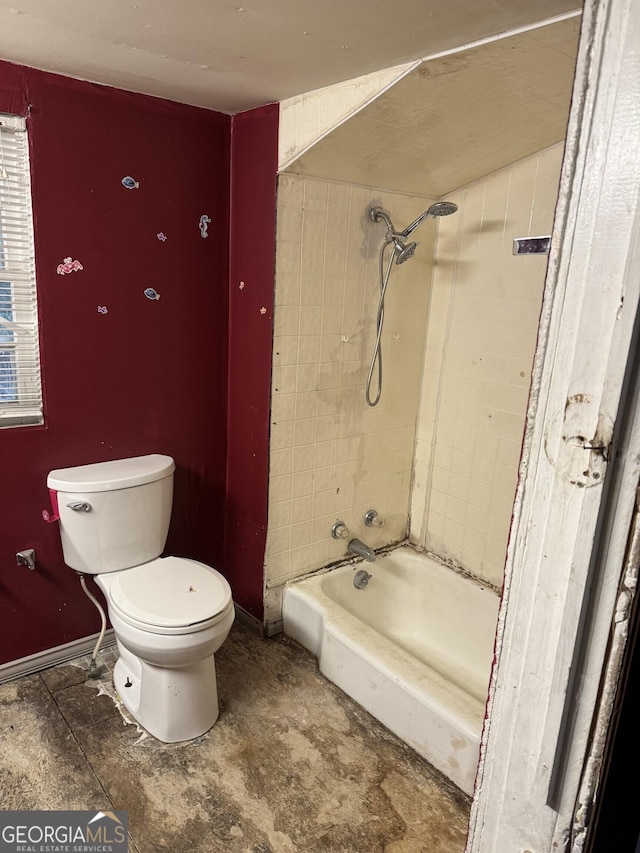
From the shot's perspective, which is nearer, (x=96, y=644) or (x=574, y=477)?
(x=574, y=477)

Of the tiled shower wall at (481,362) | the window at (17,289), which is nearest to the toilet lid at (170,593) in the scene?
the window at (17,289)

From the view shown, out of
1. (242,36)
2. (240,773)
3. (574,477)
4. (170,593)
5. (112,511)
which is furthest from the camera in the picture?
(112,511)

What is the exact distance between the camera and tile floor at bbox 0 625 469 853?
5.09 ft

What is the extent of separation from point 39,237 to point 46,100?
39 centimetres

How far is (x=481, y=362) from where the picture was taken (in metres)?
2.31

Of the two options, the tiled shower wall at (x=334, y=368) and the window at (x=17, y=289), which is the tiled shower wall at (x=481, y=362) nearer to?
the tiled shower wall at (x=334, y=368)

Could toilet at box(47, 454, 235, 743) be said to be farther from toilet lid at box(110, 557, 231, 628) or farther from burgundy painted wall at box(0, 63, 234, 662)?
burgundy painted wall at box(0, 63, 234, 662)

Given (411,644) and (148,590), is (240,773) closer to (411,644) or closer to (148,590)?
(148,590)

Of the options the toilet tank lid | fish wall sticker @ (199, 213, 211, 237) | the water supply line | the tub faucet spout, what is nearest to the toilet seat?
the water supply line

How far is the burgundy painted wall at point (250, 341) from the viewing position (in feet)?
6.75

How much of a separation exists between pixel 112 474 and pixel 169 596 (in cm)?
45

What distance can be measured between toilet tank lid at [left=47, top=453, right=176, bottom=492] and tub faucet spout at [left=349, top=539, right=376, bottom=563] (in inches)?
32.2

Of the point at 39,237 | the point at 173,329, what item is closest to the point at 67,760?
the point at 173,329

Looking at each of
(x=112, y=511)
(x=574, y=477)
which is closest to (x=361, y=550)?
(x=112, y=511)
